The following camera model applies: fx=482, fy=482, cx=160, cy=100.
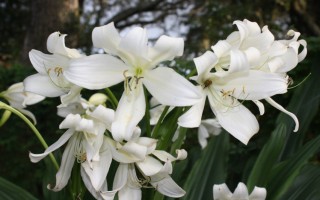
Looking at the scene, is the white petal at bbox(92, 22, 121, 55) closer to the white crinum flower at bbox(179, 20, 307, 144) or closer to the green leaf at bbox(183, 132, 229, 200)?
the white crinum flower at bbox(179, 20, 307, 144)

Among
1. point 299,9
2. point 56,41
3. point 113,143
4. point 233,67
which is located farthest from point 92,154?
point 299,9

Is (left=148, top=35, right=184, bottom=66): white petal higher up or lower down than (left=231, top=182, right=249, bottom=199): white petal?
higher up

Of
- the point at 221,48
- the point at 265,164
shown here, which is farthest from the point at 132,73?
the point at 265,164

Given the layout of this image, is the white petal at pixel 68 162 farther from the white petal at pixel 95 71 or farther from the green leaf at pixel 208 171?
the green leaf at pixel 208 171

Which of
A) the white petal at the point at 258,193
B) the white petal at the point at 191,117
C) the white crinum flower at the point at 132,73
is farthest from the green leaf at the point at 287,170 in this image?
the white crinum flower at the point at 132,73

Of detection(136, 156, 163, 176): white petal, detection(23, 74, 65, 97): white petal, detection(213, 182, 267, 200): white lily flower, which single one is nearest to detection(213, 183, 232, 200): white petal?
detection(213, 182, 267, 200): white lily flower

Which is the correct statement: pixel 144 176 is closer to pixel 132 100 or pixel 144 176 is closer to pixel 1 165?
pixel 132 100

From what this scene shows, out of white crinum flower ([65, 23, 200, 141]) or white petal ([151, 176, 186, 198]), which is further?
white petal ([151, 176, 186, 198])
